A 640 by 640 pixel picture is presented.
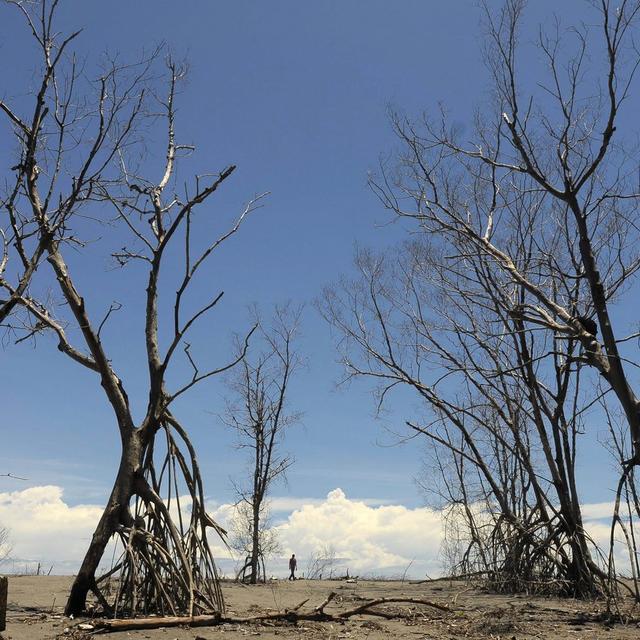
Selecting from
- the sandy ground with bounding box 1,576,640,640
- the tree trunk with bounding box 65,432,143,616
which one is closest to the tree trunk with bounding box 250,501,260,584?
the sandy ground with bounding box 1,576,640,640

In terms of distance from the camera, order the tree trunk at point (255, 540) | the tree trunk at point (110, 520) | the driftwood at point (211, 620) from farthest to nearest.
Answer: the tree trunk at point (255, 540) → the tree trunk at point (110, 520) → the driftwood at point (211, 620)

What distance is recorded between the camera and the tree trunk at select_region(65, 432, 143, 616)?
8891 millimetres

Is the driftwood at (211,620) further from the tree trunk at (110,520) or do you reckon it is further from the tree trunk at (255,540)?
the tree trunk at (255,540)

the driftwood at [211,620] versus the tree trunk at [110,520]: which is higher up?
the tree trunk at [110,520]

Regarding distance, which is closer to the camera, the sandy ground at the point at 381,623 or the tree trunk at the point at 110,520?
the sandy ground at the point at 381,623

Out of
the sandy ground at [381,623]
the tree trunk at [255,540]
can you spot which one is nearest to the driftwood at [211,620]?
the sandy ground at [381,623]

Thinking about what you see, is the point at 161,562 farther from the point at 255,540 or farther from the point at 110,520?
the point at 255,540

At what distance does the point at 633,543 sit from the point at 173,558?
5865 millimetres

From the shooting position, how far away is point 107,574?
9.10 meters

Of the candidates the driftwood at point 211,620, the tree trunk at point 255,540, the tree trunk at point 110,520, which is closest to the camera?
the driftwood at point 211,620

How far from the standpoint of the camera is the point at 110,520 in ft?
30.0

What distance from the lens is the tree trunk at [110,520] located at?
350 inches

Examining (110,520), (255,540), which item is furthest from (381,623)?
(255,540)

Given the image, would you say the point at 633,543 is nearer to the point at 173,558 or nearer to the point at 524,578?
the point at 173,558
